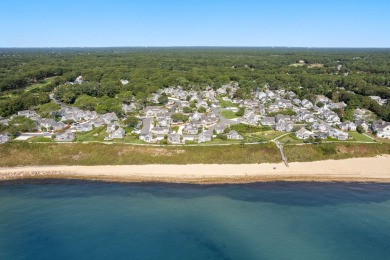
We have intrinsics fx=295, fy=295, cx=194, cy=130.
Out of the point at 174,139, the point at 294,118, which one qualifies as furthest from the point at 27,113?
the point at 294,118

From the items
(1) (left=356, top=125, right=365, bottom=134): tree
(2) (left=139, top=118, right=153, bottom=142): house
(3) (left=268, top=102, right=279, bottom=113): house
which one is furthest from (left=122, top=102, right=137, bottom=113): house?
(1) (left=356, top=125, right=365, bottom=134): tree

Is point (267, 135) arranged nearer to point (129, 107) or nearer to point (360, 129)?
point (360, 129)

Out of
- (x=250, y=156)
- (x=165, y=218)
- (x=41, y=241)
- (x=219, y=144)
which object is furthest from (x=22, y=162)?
(x=250, y=156)

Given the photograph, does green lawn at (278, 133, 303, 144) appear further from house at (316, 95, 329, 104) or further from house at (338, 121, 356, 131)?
house at (316, 95, 329, 104)

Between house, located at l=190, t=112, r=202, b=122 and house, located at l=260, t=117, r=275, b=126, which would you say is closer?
house, located at l=260, t=117, r=275, b=126

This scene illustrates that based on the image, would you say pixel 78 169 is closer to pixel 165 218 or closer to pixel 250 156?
pixel 165 218

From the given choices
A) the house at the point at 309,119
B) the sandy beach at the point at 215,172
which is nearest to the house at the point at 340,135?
the sandy beach at the point at 215,172
